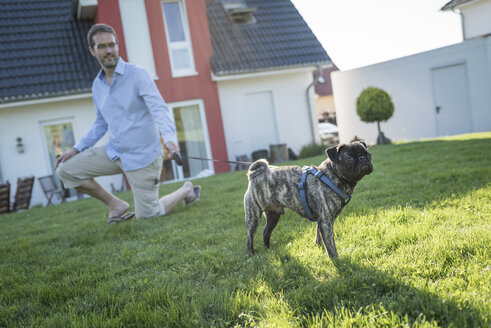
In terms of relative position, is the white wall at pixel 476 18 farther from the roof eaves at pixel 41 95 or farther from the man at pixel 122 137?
the man at pixel 122 137

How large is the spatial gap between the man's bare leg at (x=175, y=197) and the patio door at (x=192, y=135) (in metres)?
7.26

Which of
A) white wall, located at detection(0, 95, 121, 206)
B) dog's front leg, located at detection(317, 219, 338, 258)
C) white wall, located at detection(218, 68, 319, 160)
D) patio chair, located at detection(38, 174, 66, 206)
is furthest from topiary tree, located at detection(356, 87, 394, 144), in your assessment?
dog's front leg, located at detection(317, 219, 338, 258)

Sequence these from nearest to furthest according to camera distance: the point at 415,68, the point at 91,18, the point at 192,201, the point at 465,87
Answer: the point at 192,201, the point at 91,18, the point at 465,87, the point at 415,68

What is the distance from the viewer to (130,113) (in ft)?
17.7

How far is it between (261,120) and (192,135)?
282 cm

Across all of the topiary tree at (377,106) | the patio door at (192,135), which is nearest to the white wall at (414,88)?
the topiary tree at (377,106)

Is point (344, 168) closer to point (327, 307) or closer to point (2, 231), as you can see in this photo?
point (327, 307)

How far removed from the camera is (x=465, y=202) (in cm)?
404

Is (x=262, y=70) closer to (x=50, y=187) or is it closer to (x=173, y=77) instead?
(x=173, y=77)

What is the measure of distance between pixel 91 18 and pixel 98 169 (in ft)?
35.9

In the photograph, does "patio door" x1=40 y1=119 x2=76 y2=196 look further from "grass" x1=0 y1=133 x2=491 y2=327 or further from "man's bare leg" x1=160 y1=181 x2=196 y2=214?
"grass" x1=0 y1=133 x2=491 y2=327

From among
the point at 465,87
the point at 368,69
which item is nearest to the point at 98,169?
the point at 465,87

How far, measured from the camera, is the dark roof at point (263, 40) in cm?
1419

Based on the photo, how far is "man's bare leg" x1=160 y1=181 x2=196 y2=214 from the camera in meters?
5.96
